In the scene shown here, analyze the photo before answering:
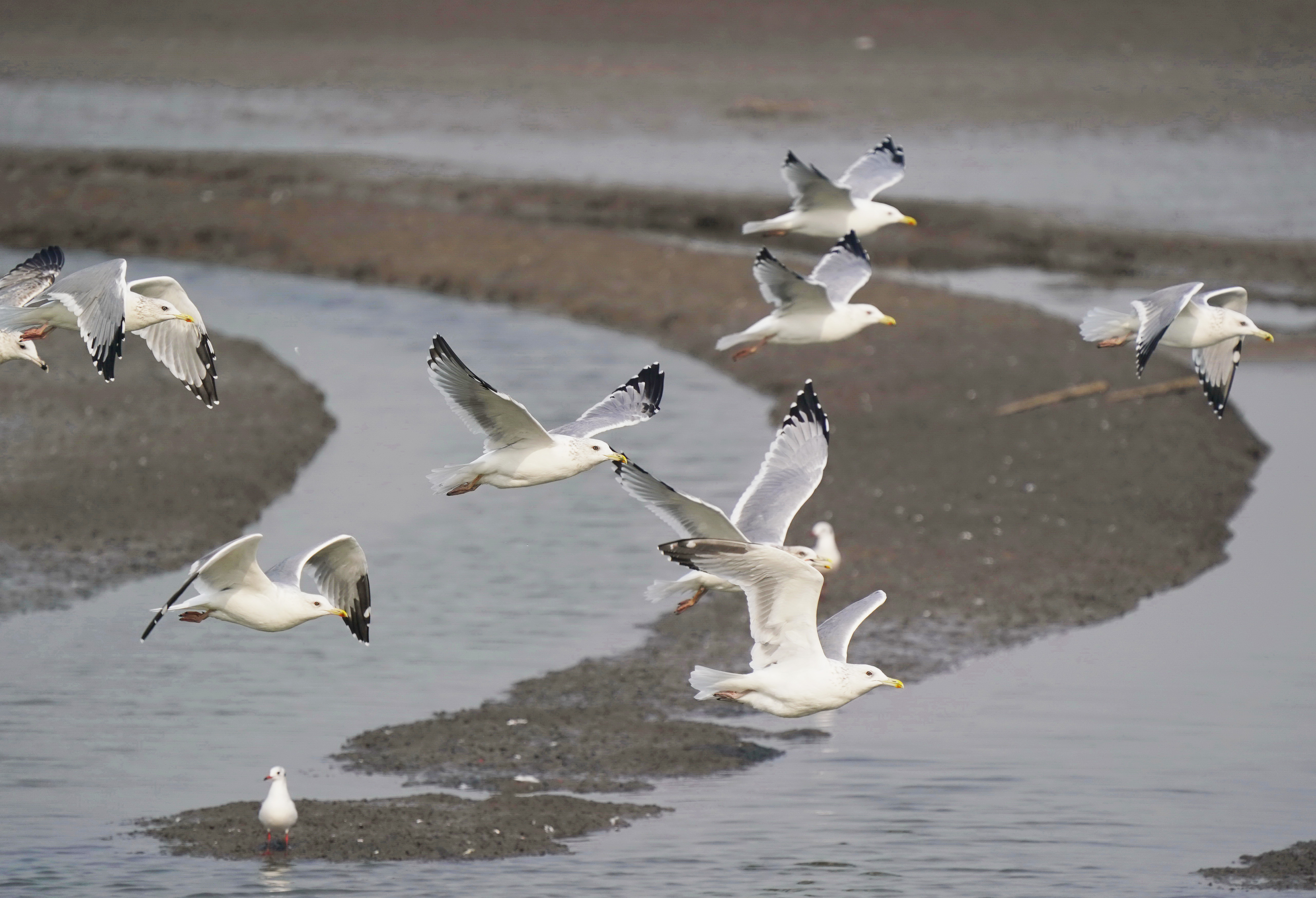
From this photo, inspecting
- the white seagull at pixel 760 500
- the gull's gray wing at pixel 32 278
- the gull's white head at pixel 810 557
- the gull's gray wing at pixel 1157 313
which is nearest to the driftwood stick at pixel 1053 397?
the gull's gray wing at pixel 1157 313

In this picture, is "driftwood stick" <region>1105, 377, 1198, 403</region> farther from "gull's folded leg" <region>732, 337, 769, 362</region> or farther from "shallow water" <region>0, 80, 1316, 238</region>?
"gull's folded leg" <region>732, 337, 769, 362</region>

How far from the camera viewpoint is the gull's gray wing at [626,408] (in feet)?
48.8

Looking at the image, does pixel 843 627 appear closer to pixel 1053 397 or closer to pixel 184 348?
pixel 184 348

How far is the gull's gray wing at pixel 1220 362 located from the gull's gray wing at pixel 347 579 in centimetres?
654

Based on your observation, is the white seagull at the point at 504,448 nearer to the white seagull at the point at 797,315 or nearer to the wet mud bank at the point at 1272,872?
the white seagull at the point at 797,315

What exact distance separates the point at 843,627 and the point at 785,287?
3250mm

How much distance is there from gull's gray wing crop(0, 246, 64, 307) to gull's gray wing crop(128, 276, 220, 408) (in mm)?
607

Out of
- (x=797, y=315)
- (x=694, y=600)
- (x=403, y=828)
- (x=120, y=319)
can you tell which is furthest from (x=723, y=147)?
(x=120, y=319)

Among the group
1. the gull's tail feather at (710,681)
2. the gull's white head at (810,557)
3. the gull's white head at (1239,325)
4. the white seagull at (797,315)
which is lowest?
the gull's tail feather at (710,681)

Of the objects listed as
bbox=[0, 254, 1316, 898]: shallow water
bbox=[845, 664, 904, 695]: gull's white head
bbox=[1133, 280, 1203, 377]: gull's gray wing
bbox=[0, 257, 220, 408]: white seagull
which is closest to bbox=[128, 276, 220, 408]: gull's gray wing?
A: bbox=[0, 257, 220, 408]: white seagull

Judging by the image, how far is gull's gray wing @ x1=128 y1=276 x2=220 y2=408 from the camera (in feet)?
49.5

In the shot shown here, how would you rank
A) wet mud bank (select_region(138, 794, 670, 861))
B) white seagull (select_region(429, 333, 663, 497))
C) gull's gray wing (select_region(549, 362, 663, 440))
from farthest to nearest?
wet mud bank (select_region(138, 794, 670, 861)) < gull's gray wing (select_region(549, 362, 663, 440)) < white seagull (select_region(429, 333, 663, 497))

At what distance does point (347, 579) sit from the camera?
14094 mm

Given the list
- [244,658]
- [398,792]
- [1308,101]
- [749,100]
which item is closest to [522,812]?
[398,792]
